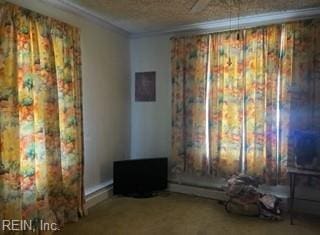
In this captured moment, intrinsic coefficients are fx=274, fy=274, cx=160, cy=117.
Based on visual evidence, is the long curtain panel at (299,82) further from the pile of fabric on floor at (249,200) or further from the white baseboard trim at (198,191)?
the white baseboard trim at (198,191)

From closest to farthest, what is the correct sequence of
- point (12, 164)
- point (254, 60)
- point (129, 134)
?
point (12, 164), point (254, 60), point (129, 134)

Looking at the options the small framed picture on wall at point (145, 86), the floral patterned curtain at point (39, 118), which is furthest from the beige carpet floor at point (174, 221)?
the small framed picture on wall at point (145, 86)

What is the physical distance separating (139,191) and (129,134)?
943 mm

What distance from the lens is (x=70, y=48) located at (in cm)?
296

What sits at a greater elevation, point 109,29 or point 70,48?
point 109,29

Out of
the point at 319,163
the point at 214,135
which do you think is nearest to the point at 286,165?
the point at 319,163

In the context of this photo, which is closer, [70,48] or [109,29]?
[70,48]

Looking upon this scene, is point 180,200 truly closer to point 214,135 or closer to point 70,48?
point 214,135

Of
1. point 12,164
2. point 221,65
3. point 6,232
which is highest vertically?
point 221,65

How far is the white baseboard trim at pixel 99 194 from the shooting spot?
11.0 ft

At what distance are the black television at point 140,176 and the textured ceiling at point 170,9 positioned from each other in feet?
6.06

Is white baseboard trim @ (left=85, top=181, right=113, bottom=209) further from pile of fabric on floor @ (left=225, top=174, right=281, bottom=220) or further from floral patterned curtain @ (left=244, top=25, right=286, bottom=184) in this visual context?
floral patterned curtain @ (left=244, top=25, right=286, bottom=184)

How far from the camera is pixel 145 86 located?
162 inches

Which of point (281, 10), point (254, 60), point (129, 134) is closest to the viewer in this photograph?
point (281, 10)
